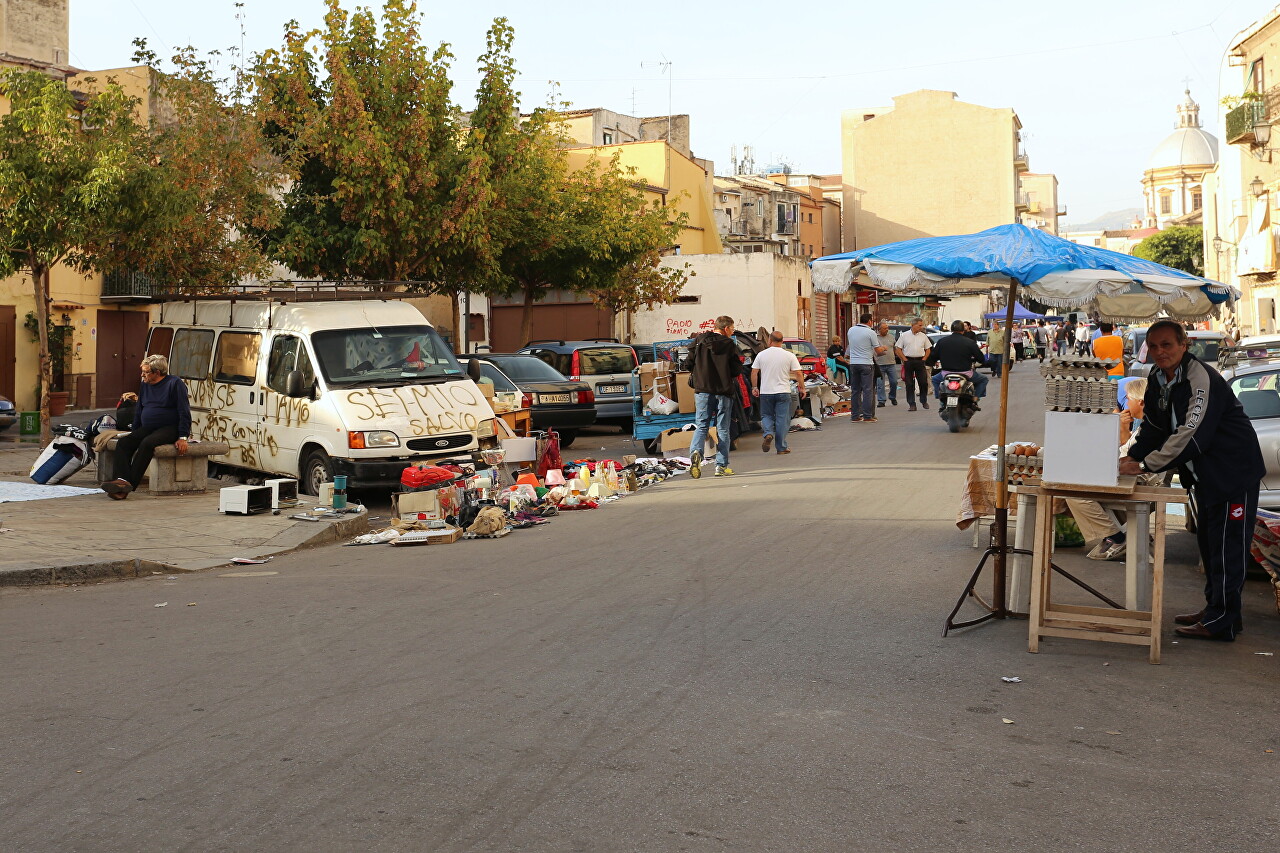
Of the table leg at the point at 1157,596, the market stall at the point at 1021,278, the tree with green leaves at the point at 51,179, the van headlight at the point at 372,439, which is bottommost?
the table leg at the point at 1157,596

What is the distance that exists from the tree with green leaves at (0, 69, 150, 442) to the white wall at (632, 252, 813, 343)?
30.0 metres

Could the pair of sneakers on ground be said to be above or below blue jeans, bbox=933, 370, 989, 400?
below

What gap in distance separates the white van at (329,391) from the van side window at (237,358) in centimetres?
1

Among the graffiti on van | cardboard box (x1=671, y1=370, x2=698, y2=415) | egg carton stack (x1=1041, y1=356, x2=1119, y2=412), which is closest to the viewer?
egg carton stack (x1=1041, y1=356, x2=1119, y2=412)

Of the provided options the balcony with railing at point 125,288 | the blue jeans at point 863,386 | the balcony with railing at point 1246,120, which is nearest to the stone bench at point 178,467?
the blue jeans at point 863,386

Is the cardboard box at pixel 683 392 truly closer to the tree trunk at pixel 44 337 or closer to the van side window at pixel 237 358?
the van side window at pixel 237 358

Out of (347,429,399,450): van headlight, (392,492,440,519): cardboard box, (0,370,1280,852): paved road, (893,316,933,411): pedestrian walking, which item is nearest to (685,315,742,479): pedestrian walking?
(347,429,399,450): van headlight

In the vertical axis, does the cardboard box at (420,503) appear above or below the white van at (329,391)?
below

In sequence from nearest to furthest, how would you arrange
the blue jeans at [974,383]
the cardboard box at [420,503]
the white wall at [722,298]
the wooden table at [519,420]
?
the cardboard box at [420,503] < the wooden table at [519,420] < the blue jeans at [974,383] < the white wall at [722,298]

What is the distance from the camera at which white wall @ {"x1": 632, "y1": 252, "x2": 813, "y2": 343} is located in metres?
44.8

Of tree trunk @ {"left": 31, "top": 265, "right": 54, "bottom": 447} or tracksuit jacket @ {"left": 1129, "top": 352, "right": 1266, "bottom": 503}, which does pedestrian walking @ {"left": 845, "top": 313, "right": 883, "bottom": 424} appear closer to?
tree trunk @ {"left": 31, "top": 265, "right": 54, "bottom": 447}

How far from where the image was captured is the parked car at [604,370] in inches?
840

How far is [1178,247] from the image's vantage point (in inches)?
3804

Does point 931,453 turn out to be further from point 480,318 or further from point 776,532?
point 480,318
